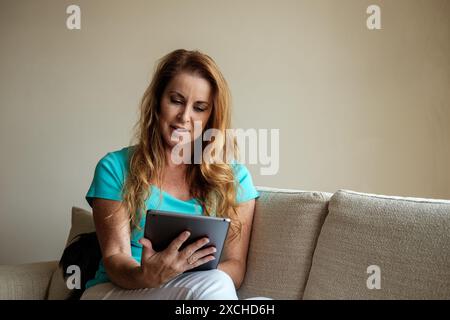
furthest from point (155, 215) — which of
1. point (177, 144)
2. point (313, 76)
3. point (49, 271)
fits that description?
point (313, 76)

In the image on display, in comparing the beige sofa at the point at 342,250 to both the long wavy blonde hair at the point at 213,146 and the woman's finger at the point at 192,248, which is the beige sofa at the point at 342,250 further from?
the woman's finger at the point at 192,248

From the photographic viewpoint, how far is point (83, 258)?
1.68m

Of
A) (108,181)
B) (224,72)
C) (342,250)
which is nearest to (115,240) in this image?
(108,181)

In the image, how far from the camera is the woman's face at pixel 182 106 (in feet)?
5.37

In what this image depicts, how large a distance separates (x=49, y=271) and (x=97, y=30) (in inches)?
48.3

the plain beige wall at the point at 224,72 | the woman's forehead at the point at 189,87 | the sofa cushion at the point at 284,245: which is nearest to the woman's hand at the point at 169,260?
the sofa cushion at the point at 284,245

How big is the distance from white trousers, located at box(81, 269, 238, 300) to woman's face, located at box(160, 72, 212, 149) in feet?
1.61

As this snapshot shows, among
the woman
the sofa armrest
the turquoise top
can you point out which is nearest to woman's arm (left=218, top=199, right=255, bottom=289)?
the woman

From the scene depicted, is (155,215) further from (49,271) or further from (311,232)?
(49,271)

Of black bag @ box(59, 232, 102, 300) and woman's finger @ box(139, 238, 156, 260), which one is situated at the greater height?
woman's finger @ box(139, 238, 156, 260)

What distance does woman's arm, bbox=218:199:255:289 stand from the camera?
161 centimetres

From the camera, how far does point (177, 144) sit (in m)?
1.68

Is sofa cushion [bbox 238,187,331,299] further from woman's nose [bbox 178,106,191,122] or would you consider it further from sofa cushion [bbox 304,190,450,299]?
woman's nose [bbox 178,106,191,122]

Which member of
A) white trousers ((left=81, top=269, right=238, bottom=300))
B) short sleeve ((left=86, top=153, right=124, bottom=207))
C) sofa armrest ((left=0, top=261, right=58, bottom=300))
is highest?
short sleeve ((left=86, top=153, right=124, bottom=207))
